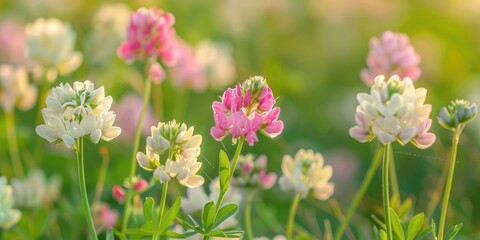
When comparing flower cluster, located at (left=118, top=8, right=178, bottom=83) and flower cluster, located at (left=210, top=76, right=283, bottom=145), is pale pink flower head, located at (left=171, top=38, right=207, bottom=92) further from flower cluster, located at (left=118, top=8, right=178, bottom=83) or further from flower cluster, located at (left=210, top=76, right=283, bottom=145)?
flower cluster, located at (left=210, top=76, right=283, bottom=145)

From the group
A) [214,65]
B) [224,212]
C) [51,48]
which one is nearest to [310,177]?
[224,212]

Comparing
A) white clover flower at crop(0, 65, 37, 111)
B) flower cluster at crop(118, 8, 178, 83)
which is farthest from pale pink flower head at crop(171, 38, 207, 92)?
flower cluster at crop(118, 8, 178, 83)

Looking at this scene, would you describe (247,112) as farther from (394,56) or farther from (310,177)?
(394,56)

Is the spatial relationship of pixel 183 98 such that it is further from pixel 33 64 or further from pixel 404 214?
pixel 404 214

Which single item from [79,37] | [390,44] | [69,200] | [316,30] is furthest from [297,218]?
[316,30]

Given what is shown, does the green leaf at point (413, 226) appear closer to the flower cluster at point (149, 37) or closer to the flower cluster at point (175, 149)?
the flower cluster at point (175, 149)
